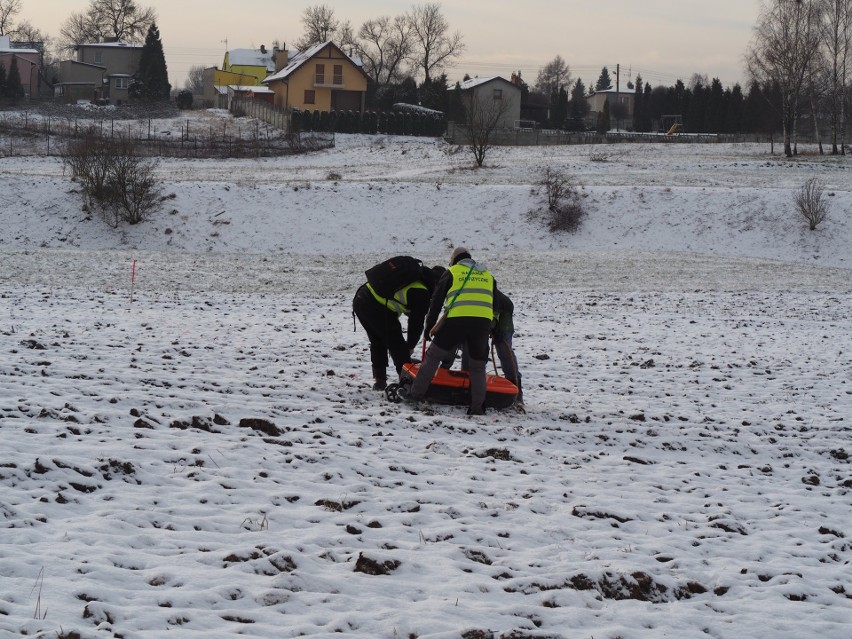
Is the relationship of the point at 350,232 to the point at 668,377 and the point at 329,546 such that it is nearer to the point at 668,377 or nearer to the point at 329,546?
the point at 668,377

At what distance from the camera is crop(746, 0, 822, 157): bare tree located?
53656mm

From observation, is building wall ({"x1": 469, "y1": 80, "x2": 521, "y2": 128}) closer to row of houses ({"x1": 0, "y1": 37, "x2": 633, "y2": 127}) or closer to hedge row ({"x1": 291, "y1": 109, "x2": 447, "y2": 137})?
row of houses ({"x1": 0, "y1": 37, "x2": 633, "y2": 127})

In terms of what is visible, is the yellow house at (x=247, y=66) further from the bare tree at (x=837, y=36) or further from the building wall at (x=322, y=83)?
the bare tree at (x=837, y=36)

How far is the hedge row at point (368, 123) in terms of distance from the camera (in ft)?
230

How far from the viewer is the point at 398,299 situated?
33.8ft

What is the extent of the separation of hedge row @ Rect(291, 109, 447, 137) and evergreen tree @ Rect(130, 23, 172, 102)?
29.0 meters

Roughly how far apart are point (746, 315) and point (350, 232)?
1967 centimetres

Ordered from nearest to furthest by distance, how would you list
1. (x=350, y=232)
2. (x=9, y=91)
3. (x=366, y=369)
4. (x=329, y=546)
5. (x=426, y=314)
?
1. (x=329, y=546)
2. (x=426, y=314)
3. (x=366, y=369)
4. (x=350, y=232)
5. (x=9, y=91)

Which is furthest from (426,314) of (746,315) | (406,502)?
(746,315)

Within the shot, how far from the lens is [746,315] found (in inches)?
780

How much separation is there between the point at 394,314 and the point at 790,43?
2057 inches

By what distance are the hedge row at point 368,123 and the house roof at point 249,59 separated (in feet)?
141

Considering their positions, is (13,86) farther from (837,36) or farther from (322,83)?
(837,36)

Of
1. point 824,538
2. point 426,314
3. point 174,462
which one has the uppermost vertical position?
point 426,314
